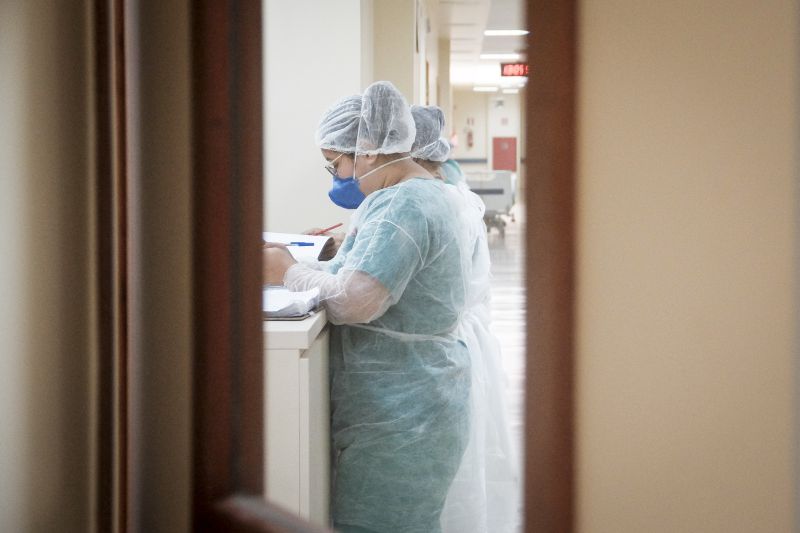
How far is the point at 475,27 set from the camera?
8875 mm

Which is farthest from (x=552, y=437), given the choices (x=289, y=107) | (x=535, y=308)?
(x=289, y=107)

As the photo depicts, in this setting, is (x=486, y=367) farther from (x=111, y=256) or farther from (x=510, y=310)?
(x=510, y=310)

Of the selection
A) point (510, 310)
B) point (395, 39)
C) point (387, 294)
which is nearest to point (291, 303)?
point (387, 294)

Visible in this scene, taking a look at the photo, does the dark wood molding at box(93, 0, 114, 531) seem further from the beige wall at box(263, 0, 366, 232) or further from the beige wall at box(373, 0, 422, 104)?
the beige wall at box(373, 0, 422, 104)

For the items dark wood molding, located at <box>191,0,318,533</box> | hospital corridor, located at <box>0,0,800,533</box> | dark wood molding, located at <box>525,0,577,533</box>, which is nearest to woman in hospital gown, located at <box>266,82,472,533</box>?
hospital corridor, located at <box>0,0,800,533</box>

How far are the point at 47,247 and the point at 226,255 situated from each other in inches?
9.0

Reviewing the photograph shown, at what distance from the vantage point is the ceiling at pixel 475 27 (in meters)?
7.52

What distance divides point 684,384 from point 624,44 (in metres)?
0.25

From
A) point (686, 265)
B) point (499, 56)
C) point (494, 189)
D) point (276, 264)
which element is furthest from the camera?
point (499, 56)

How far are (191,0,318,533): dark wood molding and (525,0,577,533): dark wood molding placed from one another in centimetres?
39

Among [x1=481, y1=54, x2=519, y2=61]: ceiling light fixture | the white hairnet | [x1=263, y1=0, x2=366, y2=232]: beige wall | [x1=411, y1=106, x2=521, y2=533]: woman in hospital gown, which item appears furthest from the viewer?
[x1=481, y1=54, x2=519, y2=61]: ceiling light fixture

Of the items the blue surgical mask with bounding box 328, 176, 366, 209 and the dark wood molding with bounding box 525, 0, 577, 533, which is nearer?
the dark wood molding with bounding box 525, 0, 577, 533

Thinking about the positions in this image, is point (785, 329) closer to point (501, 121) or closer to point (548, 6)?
point (548, 6)

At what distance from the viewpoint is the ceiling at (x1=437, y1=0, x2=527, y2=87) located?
7520mm
